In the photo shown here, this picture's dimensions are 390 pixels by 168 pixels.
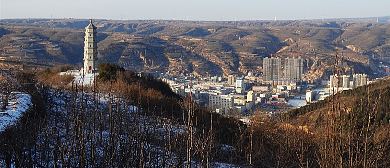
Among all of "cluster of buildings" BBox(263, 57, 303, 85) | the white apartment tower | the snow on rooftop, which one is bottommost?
"cluster of buildings" BBox(263, 57, 303, 85)

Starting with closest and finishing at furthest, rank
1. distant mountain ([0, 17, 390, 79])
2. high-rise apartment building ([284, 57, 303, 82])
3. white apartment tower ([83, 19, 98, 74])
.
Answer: white apartment tower ([83, 19, 98, 74]), high-rise apartment building ([284, 57, 303, 82]), distant mountain ([0, 17, 390, 79])

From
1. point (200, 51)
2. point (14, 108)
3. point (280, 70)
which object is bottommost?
point (280, 70)

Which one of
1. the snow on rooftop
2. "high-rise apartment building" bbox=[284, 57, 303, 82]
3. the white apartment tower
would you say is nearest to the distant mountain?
"high-rise apartment building" bbox=[284, 57, 303, 82]

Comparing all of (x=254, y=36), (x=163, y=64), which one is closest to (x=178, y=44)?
(x=163, y=64)

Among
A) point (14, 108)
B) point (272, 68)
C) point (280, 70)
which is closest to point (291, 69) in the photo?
point (280, 70)

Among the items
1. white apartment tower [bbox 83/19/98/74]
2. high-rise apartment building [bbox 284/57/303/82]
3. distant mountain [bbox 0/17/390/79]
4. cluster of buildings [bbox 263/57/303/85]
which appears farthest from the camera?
Result: distant mountain [bbox 0/17/390/79]

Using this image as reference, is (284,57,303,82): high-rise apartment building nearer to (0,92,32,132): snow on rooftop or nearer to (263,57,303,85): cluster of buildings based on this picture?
(263,57,303,85): cluster of buildings

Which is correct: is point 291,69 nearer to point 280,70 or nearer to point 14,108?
point 280,70

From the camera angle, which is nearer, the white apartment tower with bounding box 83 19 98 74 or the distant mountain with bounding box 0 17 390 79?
the white apartment tower with bounding box 83 19 98 74

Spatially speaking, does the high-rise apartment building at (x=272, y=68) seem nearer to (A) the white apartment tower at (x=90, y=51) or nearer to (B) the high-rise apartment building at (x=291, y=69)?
(B) the high-rise apartment building at (x=291, y=69)
